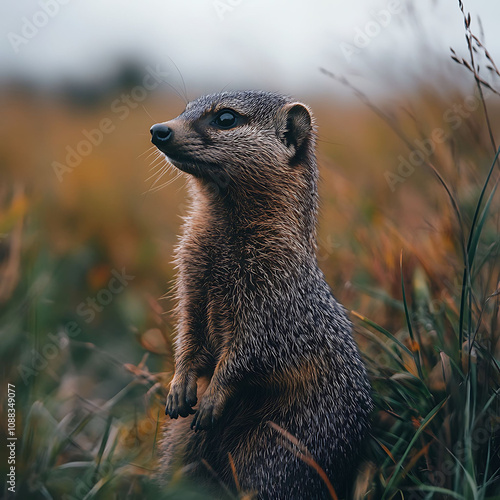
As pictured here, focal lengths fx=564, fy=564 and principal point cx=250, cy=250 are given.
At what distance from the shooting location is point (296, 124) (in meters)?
3.22

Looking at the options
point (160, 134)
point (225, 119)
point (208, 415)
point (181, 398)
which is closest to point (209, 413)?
point (208, 415)

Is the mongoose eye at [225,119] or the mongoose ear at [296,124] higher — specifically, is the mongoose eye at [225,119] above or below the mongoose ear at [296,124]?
above

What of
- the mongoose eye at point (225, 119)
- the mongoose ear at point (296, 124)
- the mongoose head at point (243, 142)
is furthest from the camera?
the mongoose ear at point (296, 124)

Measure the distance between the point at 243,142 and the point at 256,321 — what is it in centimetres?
97

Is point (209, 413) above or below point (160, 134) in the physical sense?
below

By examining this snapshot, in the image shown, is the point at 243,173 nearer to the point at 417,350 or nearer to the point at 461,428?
the point at 417,350

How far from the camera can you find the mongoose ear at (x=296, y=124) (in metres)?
3.22

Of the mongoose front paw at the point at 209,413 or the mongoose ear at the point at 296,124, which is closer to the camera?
the mongoose front paw at the point at 209,413

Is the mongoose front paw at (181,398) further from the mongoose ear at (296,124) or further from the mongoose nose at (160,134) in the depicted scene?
the mongoose ear at (296,124)

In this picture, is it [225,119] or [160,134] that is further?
[225,119]

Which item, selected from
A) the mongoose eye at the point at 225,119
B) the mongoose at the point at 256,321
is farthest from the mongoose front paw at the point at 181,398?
the mongoose eye at the point at 225,119

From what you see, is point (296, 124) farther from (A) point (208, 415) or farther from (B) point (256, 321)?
(A) point (208, 415)

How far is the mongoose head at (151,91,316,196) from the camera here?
2.94m

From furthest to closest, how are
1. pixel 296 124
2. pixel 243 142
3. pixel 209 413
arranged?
pixel 296 124 → pixel 243 142 → pixel 209 413
